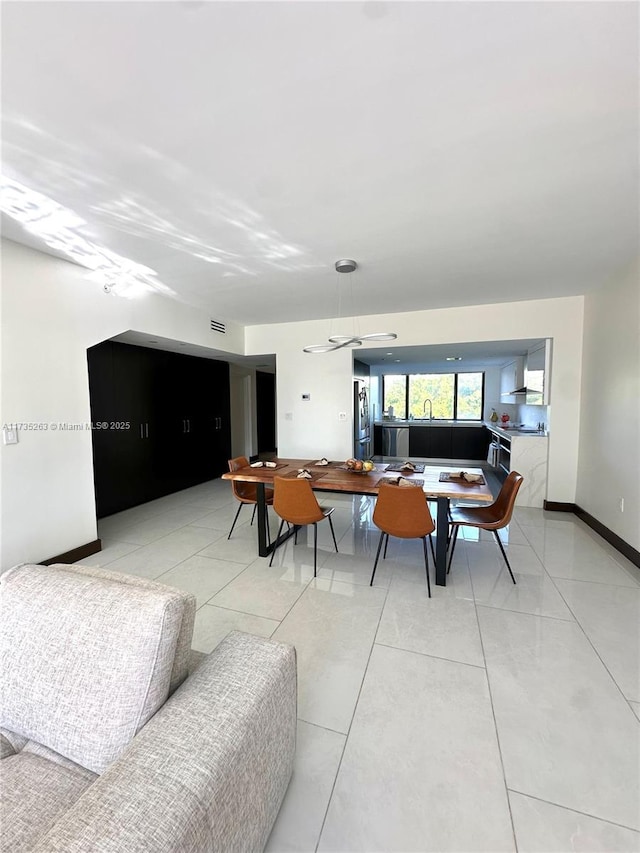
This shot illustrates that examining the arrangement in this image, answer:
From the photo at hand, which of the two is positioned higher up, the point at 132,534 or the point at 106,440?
the point at 106,440

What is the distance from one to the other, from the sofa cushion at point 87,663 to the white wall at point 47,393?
2182 mm

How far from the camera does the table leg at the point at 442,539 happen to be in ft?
8.76

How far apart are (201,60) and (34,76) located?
65 cm

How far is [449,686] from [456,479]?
61.2 inches

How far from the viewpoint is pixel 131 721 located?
941mm

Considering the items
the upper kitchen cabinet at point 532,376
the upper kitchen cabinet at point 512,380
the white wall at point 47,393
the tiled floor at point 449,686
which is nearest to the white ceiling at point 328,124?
the white wall at point 47,393

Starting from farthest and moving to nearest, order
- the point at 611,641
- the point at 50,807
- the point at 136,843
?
the point at 611,641 → the point at 50,807 → the point at 136,843

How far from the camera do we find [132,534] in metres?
3.89

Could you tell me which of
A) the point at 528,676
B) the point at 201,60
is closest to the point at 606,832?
the point at 528,676

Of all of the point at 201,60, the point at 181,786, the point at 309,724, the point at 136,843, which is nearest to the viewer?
the point at 136,843

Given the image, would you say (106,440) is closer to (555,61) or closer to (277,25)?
(277,25)

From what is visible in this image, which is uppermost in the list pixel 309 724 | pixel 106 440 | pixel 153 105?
pixel 153 105

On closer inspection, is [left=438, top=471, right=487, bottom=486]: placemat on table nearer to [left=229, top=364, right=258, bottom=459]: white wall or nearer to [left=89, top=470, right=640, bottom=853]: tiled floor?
[left=89, top=470, right=640, bottom=853]: tiled floor

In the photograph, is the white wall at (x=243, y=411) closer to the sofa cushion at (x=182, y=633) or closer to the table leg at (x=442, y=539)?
the table leg at (x=442, y=539)
